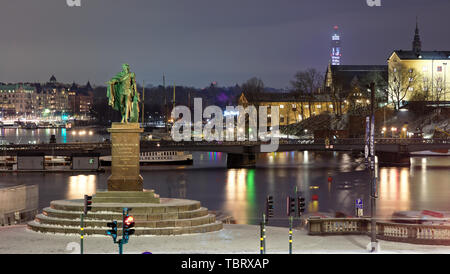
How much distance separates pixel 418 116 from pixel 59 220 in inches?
4893

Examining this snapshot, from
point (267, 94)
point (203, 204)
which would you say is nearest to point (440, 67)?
point (267, 94)

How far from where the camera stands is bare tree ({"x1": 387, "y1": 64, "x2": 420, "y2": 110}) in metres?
157

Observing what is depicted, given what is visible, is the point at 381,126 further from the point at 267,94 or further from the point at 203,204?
the point at 203,204

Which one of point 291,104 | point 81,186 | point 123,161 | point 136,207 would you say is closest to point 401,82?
point 291,104

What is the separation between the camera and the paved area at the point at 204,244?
26141 millimetres

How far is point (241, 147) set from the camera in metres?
107

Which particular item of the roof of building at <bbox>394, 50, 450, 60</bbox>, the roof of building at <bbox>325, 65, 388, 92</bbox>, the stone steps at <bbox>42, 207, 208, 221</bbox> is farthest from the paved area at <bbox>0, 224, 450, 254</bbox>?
the roof of building at <bbox>325, 65, 388, 92</bbox>

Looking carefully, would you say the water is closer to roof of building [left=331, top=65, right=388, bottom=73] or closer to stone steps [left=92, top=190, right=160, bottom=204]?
stone steps [left=92, top=190, right=160, bottom=204]

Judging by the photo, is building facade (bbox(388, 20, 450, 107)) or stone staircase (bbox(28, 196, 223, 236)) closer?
stone staircase (bbox(28, 196, 223, 236))

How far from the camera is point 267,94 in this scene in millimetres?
192125

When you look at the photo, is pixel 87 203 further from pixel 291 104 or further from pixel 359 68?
pixel 359 68

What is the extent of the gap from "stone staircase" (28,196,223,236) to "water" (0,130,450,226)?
548 inches

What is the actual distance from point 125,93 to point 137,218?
593 centimetres

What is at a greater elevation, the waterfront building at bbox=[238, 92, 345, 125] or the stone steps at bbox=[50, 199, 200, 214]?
the waterfront building at bbox=[238, 92, 345, 125]
